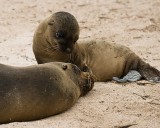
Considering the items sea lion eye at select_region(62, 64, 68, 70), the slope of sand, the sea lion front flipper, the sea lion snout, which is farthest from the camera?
the sea lion front flipper

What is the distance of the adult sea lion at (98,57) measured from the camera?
20.0 feet

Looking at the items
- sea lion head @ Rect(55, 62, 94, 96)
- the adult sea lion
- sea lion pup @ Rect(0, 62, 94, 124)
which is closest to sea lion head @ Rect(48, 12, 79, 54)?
the adult sea lion

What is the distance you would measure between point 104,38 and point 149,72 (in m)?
2.02

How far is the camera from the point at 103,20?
936cm

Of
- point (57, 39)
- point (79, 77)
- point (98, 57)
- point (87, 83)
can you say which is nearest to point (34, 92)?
point (79, 77)

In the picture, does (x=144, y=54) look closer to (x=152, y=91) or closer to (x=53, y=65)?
(x=152, y=91)

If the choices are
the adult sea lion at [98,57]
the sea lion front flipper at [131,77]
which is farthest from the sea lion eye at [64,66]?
the sea lion front flipper at [131,77]

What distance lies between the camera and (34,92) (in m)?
4.46

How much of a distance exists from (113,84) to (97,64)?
0.47m

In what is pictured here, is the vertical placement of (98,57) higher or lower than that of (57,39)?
lower

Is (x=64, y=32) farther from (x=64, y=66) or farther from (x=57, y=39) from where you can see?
(x=64, y=66)

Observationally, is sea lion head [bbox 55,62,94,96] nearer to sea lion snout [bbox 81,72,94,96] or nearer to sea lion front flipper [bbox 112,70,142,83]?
sea lion snout [bbox 81,72,94,96]

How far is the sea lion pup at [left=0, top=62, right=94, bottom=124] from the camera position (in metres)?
4.29

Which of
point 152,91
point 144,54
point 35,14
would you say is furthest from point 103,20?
point 152,91
